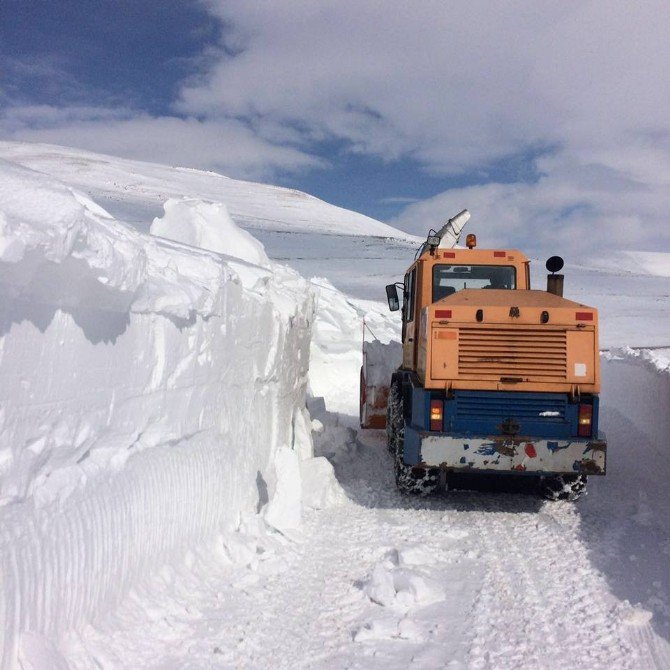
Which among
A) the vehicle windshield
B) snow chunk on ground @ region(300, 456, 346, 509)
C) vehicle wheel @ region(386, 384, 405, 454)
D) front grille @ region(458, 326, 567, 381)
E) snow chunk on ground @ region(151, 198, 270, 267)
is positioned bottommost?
snow chunk on ground @ region(300, 456, 346, 509)

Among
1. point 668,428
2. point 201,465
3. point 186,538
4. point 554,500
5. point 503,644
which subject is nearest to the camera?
point 503,644

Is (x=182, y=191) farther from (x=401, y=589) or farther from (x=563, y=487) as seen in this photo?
(x=401, y=589)

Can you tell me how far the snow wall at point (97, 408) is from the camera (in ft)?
8.81

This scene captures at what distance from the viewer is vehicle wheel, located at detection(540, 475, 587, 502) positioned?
6707 mm

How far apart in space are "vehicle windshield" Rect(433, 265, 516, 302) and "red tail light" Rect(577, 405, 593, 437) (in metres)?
1.90

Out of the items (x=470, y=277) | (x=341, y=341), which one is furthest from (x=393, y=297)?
(x=341, y=341)

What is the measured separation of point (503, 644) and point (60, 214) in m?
3.13

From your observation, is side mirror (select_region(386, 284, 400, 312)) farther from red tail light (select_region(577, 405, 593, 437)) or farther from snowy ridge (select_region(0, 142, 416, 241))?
snowy ridge (select_region(0, 142, 416, 241))

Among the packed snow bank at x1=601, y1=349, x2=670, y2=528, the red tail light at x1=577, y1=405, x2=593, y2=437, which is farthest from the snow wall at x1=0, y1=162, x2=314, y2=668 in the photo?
the packed snow bank at x1=601, y1=349, x2=670, y2=528

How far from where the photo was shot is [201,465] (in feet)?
15.4

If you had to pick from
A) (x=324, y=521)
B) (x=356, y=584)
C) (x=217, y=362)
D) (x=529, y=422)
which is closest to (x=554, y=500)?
(x=529, y=422)

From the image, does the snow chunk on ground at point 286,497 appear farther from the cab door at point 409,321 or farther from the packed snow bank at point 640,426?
the packed snow bank at point 640,426

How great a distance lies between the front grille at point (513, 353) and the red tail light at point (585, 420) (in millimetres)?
361

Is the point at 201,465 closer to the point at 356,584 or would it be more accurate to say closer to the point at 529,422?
the point at 356,584
